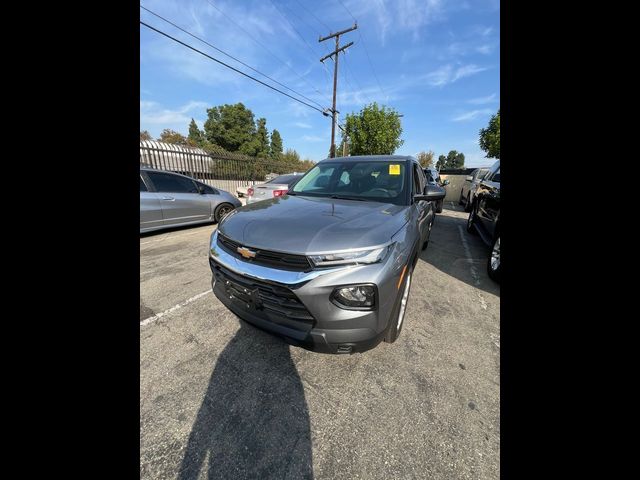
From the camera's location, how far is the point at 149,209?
5.62 meters

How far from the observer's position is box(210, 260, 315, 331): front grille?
179 centimetres

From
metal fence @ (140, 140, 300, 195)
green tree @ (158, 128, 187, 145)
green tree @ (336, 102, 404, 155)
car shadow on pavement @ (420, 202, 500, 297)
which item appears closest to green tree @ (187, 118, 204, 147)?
green tree @ (158, 128, 187, 145)

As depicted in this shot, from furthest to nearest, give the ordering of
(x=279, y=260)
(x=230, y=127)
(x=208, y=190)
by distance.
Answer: (x=230, y=127), (x=208, y=190), (x=279, y=260)

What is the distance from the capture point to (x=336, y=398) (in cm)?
190

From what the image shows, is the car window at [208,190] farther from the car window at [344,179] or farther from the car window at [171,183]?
the car window at [344,179]

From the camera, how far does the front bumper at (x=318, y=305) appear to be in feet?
5.66

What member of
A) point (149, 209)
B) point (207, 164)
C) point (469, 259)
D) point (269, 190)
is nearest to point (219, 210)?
point (269, 190)

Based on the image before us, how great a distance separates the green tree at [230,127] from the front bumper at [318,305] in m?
42.8

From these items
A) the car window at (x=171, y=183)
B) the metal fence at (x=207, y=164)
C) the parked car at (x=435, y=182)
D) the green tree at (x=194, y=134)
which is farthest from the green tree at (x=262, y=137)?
the car window at (x=171, y=183)

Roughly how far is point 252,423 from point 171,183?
5.95m

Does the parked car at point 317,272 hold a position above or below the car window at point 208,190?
below

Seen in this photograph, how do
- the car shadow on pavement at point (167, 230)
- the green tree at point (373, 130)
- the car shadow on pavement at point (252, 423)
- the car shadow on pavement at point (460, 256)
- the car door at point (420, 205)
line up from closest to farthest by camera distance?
the car shadow on pavement at point (252, 423) → the car door at point (420, 205) → the car shadow on pavement at point (460, 256) → the car shadow on pavement at point (167, 230) → the green tree at point (373, 130)

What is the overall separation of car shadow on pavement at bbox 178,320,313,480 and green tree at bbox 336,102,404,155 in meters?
24.9

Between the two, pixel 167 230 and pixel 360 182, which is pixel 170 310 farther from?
pixel 167 230
